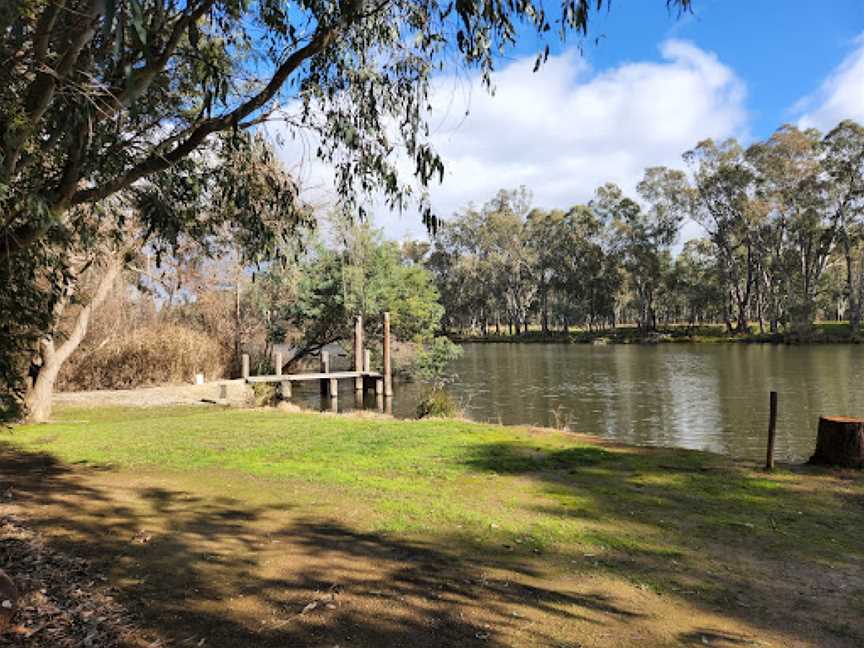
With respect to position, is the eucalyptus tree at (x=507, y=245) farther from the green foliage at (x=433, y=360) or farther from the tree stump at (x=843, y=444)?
the tree stump at (x=843, y=444)

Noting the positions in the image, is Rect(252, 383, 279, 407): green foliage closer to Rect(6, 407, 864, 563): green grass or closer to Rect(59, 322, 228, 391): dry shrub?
Rect(59, 322, 228, 391): dry shrub

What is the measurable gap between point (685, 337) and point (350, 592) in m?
54.8

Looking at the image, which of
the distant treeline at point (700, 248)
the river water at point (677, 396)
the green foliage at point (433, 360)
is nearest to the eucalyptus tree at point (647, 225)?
the distant treeline at point (700, 248)

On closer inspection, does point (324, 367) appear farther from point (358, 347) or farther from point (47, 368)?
point (47, 368)

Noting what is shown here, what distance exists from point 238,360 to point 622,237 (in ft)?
153

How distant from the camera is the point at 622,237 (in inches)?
2388

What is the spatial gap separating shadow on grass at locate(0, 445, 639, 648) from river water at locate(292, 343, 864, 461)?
10.2 m

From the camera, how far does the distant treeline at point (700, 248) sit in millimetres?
46781

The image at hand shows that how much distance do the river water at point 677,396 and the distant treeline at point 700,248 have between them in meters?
15.5

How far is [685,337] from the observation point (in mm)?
54062

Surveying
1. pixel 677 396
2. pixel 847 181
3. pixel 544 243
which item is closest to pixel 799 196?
pixel 847 181

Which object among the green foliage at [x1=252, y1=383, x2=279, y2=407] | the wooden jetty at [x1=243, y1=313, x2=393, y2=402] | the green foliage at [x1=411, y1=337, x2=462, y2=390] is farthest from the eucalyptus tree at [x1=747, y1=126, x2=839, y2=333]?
the green foliage at [x1=252, y1=383, x2=279, y2=407]

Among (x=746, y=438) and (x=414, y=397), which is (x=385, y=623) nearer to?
(x=746, y=438)

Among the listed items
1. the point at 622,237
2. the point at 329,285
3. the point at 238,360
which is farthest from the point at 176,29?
the point at 622,237
